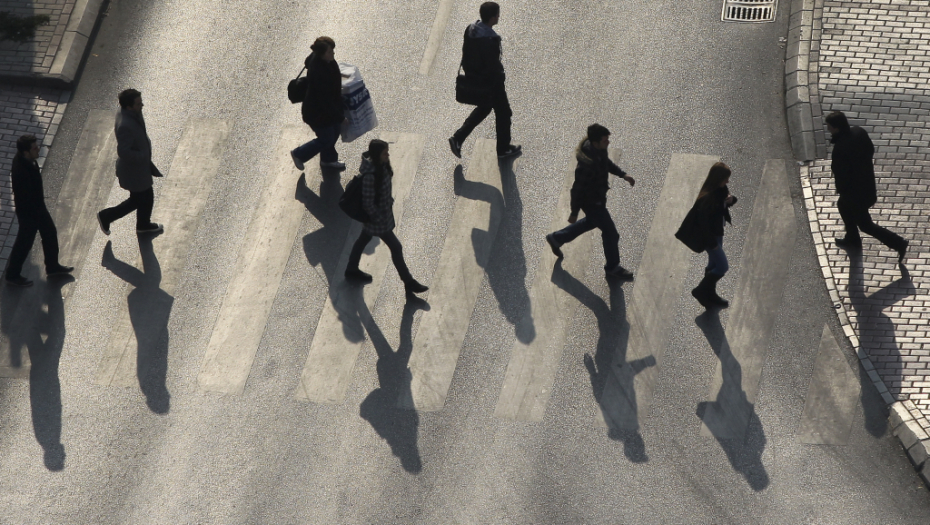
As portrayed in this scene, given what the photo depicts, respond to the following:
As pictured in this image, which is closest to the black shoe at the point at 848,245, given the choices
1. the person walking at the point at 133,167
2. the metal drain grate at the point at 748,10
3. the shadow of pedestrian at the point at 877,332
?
the shadow of pedestrian at the point at 877,332

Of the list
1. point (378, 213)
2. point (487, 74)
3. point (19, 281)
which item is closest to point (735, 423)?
point (378, 213)

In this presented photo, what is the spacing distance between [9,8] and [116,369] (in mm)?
5768

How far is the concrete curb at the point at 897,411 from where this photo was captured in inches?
314

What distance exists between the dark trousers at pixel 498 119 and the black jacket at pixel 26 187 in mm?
4289

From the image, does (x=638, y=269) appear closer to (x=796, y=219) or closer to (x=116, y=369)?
(x=796, y=219)

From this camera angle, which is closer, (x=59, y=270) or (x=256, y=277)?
(x=256, y=277)

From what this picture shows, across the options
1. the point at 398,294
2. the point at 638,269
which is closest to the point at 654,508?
the point at 638,269

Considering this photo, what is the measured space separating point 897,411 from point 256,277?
6231 millimetres

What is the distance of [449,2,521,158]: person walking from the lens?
381 inches

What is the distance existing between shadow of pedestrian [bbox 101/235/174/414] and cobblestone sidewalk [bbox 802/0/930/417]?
21.5ft

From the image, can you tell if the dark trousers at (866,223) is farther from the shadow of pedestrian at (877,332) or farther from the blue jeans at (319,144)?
the blue jeans at (319,144)

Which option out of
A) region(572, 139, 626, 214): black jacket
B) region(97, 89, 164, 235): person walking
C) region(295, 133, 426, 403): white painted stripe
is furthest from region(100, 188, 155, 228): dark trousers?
region(572, 139, 626, 214): black jacket

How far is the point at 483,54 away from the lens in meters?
9.77

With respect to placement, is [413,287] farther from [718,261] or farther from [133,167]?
[133,167]
